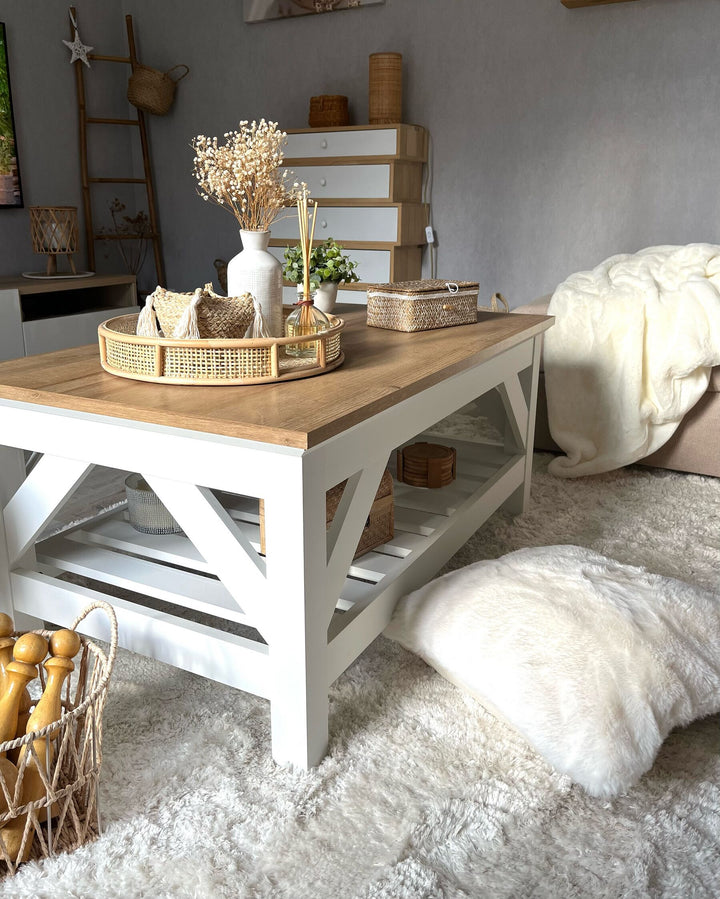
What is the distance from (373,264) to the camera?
416 centimetres

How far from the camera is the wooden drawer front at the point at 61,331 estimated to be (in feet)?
12.0

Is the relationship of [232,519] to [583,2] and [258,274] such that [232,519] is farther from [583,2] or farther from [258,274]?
[583,2]

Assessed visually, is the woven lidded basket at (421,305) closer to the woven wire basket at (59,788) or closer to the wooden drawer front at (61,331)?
the woven wire basket at (59,788)

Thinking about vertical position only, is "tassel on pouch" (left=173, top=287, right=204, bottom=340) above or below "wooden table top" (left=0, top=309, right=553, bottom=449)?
above

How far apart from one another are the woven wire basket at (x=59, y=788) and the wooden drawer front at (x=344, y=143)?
133 inches

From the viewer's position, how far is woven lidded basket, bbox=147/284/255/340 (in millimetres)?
1377

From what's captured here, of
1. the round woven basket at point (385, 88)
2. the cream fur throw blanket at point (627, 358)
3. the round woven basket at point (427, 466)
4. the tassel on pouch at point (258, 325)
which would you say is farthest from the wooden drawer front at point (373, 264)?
the tassel on pouch at point (258, 325)

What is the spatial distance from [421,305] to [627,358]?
891 millimetres

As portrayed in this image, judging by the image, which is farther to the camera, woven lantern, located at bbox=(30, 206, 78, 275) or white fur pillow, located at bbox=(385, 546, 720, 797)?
woven lantern, located at bbox=(30, 206, 78, 275)

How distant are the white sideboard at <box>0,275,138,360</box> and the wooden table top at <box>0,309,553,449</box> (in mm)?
2203

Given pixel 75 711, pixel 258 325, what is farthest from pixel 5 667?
pixel 258 325

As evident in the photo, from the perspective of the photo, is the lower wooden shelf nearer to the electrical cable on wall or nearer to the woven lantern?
the woven lantern

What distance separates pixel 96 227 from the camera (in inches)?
187

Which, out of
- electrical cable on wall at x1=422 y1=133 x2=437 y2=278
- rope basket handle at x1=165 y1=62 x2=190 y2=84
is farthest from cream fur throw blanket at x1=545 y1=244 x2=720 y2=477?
rope basket handle at x1=165 y1=62 x2=190 y2=84
